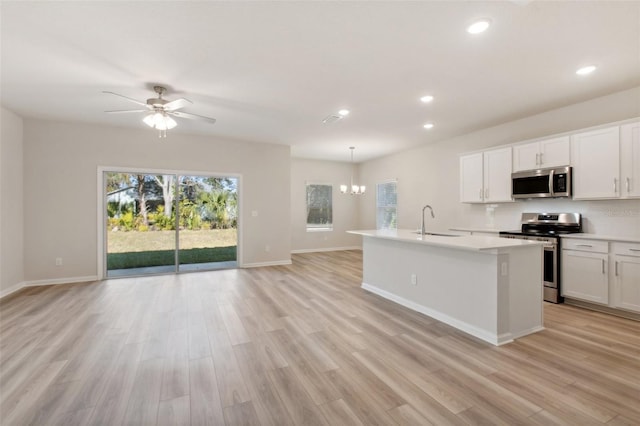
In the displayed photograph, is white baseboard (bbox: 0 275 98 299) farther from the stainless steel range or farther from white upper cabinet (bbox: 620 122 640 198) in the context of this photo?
white upper cabinet (bbox: 620 122 640 198)

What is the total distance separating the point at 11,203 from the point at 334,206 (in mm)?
7054

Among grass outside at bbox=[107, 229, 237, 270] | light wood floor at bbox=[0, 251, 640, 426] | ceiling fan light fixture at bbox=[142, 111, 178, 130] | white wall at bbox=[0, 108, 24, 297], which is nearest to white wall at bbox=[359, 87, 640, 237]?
light wood floor at bbox=[0, 251, 640, 426]

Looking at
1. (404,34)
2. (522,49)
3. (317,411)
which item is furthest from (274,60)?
(317,411)

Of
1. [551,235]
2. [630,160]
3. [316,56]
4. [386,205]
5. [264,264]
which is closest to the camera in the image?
[316,56]

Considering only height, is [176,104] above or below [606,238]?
above

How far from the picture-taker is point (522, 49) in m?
2.73

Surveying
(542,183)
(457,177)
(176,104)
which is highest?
(176,104)

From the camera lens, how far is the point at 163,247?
5758 millimetres

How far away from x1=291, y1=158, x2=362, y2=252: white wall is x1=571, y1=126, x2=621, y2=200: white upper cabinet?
5190 millimetres

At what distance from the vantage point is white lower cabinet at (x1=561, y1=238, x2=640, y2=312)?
332 centimetres

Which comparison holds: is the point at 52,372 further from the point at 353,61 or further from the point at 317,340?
the point at 353,61

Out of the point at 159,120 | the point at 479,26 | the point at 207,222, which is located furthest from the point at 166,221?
the point at 479,26

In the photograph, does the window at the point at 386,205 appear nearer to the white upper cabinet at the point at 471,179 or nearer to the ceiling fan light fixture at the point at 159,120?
the white upper cabinet at the point at 471,179

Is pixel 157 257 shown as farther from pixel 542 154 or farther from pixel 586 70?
pixel 586 70
